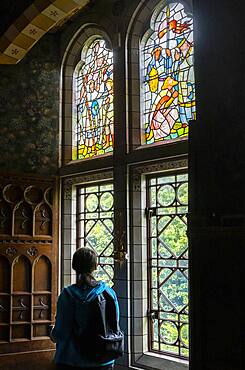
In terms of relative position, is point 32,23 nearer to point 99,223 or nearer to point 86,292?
point 99,223

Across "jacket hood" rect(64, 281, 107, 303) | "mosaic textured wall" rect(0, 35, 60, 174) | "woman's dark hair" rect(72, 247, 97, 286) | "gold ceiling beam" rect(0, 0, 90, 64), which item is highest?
"gold ceiling beam" rect(0, 0, 90, 64)

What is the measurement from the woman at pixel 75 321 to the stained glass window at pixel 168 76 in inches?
80.7

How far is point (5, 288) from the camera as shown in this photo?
4.62m

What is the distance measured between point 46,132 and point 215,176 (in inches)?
165

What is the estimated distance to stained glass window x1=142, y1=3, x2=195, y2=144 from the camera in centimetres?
411

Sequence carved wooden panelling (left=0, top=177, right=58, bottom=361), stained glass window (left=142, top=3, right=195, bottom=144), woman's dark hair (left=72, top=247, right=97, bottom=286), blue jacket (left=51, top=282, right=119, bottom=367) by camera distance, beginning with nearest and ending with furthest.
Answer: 1. blue jacket (left=51, top=282, right=119, bottom=367)
2. woman's dark hair (left=72, top=247, right=97, bottom=286)
3. stained glass window (left=142, top=3, right=195, bottom=144)
4. carved wooden panelling (left=0, top=177, right=58, bottom=361)

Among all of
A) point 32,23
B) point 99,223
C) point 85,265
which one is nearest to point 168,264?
point 99,223

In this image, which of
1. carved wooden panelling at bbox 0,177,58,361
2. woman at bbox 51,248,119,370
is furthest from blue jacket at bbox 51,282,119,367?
carved wooden panelling at bbox 0,177,58,361

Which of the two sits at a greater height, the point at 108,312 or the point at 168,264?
the point at 168,264

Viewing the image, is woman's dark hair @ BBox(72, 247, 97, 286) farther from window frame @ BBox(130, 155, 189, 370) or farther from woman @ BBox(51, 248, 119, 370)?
window frame @ BBox(130, 155, 189, 370)

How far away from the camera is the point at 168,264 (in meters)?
4.05

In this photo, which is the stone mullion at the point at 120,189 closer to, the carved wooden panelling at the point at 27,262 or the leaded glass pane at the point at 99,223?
the leaded glass pane at the point at 99,223

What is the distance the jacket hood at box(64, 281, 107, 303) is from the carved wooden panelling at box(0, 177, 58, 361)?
2456 mm

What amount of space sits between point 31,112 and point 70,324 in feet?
10.5
